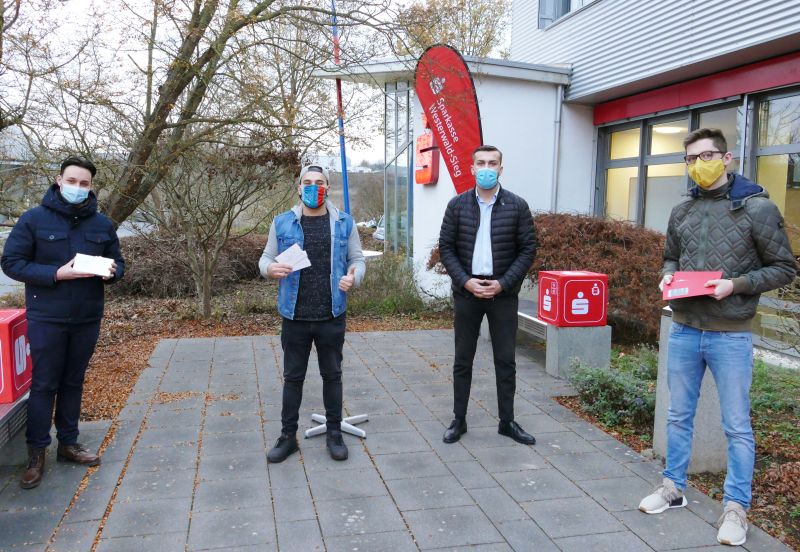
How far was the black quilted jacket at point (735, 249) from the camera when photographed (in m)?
3.05

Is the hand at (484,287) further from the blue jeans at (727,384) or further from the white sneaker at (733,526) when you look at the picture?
the white sneaker at (733,526)

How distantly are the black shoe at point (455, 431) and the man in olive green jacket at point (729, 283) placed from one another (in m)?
1.67

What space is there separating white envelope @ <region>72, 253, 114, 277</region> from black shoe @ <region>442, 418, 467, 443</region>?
252 cm

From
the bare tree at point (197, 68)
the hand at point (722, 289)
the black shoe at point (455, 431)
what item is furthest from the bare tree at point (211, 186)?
the hand at point (722, 289)

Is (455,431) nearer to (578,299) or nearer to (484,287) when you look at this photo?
(484,287)

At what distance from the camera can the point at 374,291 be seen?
10.3 m

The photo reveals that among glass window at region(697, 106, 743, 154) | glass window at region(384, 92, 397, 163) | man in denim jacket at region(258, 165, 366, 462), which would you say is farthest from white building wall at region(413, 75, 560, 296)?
man in denim jacket at region(258, 165, 366, 462)

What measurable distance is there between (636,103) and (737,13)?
2719mm

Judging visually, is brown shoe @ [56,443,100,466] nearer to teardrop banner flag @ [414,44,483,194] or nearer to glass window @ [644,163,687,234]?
teardrop banner flag @ [414,44,483,194]

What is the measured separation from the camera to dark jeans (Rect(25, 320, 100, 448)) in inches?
146

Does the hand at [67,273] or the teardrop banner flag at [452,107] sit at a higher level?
the teardrop banner flag at [452,107]

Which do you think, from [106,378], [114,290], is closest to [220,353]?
[106,378]

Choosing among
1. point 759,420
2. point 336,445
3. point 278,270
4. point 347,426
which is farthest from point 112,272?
point 759,420

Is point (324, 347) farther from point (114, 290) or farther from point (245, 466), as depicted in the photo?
point (114, 290)
